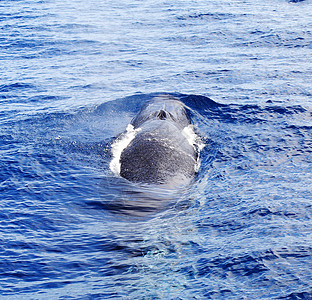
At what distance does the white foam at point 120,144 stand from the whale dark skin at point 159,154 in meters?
0.18

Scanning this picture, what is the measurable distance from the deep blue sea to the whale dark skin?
0.35m

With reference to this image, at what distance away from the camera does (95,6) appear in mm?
32938

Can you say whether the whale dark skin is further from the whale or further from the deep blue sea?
the deep blue sea

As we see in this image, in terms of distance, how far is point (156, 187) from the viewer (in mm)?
9328

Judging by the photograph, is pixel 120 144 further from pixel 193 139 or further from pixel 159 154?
pixel 159 154

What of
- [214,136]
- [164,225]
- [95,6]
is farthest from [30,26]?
[164,225]

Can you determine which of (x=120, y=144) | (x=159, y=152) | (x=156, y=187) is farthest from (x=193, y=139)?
(x=156, y=187)

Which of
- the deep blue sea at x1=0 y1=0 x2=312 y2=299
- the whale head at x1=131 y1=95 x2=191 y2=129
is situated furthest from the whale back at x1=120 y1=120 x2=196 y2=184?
the whale head at x1=131 y1=95 x2=191 y2=129

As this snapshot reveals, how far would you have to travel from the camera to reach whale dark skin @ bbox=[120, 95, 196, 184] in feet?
32.4

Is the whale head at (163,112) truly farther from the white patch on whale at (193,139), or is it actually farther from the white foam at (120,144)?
the white foam at (120,144)

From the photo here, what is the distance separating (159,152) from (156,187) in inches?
51.6

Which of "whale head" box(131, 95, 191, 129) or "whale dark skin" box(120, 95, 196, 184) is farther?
"whale head" box(131, 95, 191, 129)

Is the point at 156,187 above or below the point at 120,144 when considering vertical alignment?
below

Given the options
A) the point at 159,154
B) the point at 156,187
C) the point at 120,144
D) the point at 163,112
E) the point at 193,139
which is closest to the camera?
the point at 156,187
